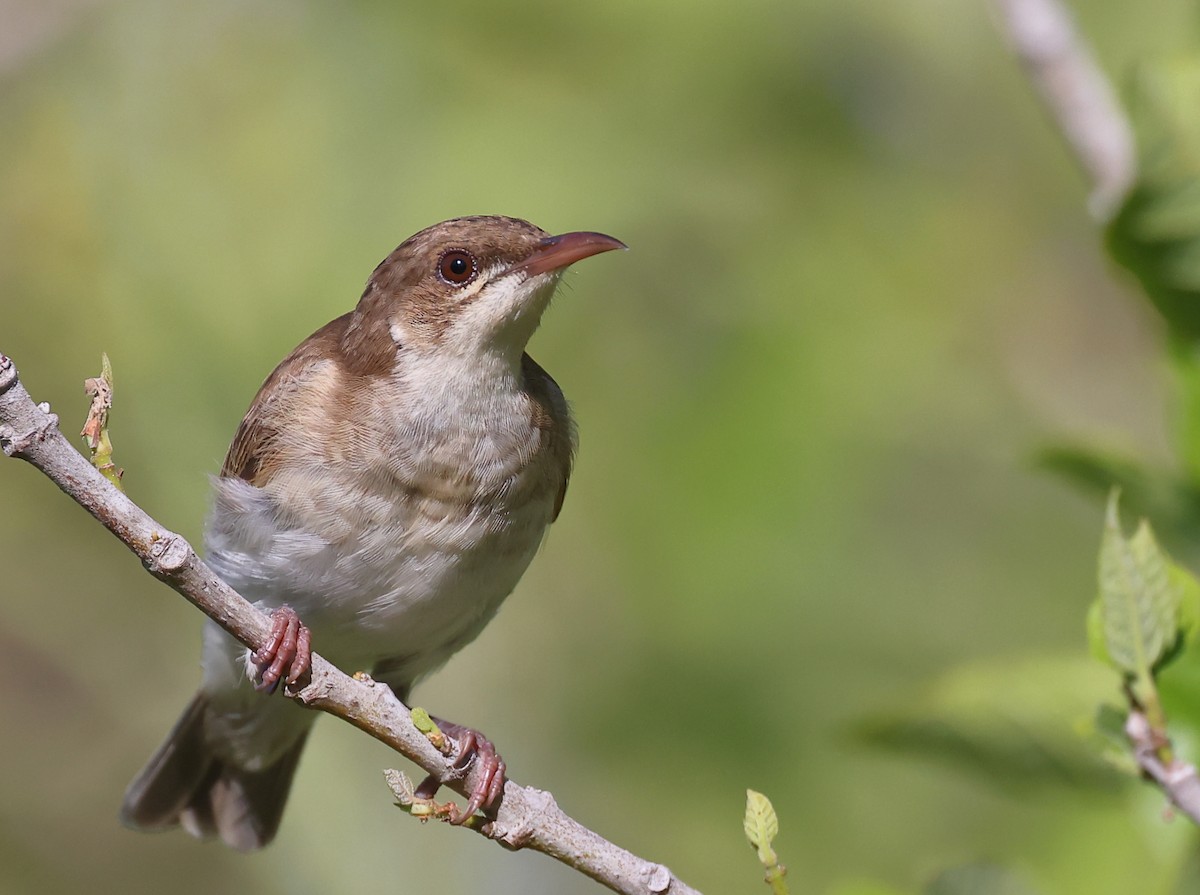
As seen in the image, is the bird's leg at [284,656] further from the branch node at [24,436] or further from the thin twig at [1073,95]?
the thin twig at [1073,95]

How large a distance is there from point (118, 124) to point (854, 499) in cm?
393

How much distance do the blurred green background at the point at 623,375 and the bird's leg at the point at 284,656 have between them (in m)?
2.83

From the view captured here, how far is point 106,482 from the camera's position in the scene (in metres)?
2.83

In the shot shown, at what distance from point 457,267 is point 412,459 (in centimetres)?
60

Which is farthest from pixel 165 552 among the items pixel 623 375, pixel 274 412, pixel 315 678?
pixel 623 375

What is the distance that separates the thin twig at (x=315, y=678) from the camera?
273cm

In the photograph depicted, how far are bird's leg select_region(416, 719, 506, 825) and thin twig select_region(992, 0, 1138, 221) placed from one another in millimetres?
2144

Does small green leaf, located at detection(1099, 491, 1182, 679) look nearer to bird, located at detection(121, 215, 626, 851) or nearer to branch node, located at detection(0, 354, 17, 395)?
bird, located at detection(121, 215, 626, 851)

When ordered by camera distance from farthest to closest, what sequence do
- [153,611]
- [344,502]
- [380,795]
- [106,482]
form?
[153,611] < [380,795] < [344,502] < [106,482]

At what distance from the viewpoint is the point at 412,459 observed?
166 inches

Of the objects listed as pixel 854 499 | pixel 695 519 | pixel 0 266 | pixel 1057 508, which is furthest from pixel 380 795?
pixel 1057 508

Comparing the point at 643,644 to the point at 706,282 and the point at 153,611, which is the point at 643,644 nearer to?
the point at 706,282

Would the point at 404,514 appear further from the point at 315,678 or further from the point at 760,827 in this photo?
the point at 760,827

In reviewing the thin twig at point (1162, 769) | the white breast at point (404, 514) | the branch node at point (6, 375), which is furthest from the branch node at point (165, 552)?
the thin twig at point (1162, 769)
